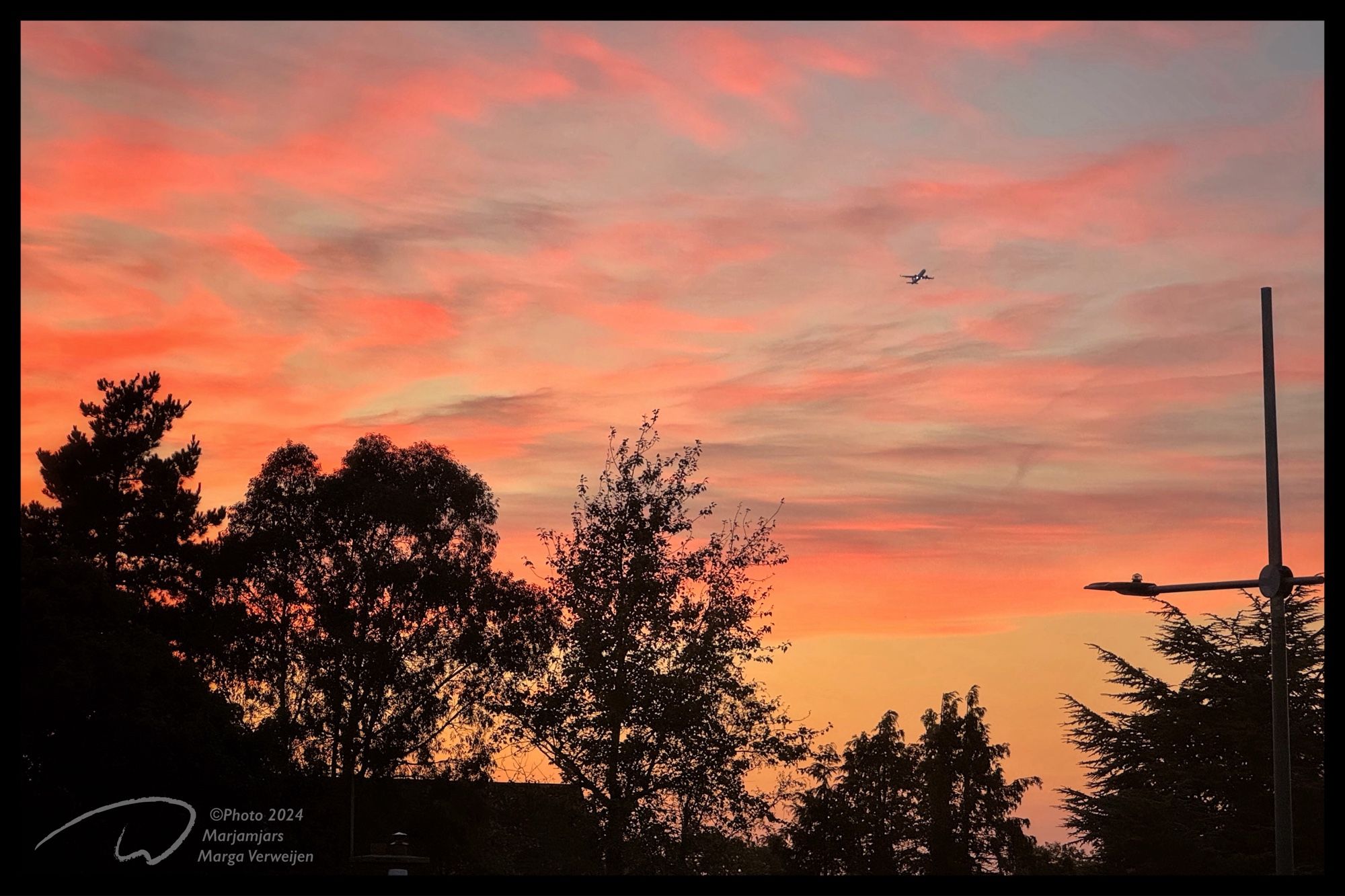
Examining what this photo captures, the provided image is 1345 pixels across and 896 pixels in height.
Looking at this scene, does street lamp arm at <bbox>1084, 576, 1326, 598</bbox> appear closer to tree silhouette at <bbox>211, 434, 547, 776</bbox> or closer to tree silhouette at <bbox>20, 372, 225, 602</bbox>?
tree silhouette at <bbox>211, 434, 547, 776</bbox>

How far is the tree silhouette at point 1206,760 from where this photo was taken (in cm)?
4284

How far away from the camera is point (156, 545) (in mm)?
44281

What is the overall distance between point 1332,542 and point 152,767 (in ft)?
99.4

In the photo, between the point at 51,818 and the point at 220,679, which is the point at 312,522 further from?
the point at 51,818

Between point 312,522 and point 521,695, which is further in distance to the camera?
point 312,522

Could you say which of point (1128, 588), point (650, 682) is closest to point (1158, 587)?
point (1128, 588)

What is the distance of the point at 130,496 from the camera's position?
44.4 metres

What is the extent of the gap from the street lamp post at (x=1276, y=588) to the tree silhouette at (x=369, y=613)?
29.1 m

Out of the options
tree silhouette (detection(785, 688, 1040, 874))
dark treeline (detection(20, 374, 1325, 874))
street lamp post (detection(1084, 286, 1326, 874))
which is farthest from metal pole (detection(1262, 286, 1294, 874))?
tree silhouette (detection(785, 688, 1040, 874))

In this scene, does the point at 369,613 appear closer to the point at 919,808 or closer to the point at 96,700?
the point at 96,700

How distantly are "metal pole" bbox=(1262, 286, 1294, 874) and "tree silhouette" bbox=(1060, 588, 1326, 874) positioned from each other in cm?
2542

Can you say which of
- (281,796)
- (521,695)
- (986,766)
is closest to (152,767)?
(281,796)

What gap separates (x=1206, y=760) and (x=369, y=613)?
28.2 meters

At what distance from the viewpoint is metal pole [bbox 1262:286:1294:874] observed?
17.4m
